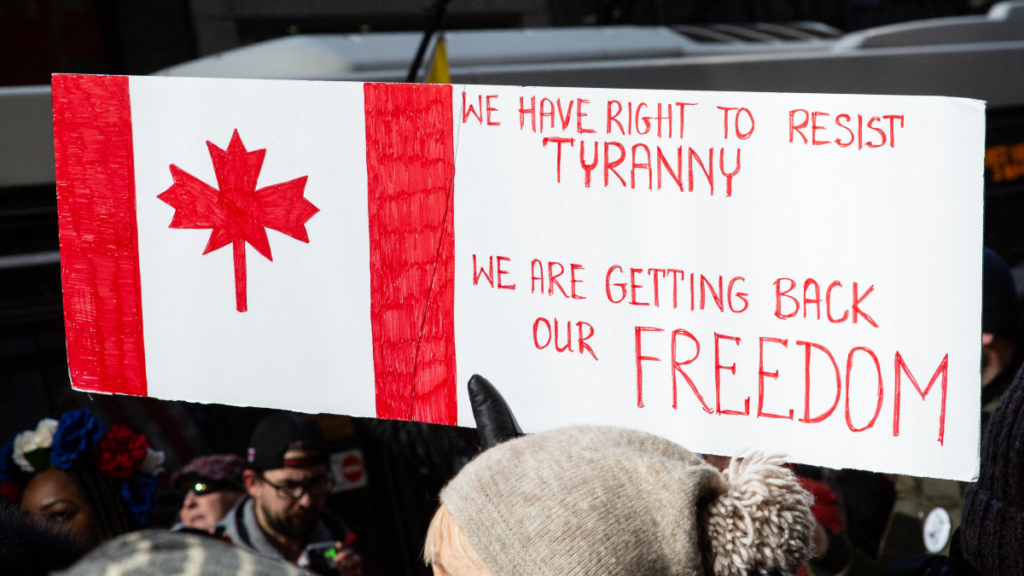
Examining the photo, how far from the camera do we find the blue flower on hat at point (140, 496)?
2.64 metres

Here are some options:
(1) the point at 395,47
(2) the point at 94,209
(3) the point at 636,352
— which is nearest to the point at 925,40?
(1) the point at 395,47

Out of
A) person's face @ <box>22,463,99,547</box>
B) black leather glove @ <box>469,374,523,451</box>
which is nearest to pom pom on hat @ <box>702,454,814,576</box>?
black leather glove @ <box>469,374,523,451</box>

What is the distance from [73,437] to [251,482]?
0.64m

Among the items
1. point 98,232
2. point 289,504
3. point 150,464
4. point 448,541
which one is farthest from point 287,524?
point 448,541

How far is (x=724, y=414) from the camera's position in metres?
1.58

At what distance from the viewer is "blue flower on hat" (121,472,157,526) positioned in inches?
104

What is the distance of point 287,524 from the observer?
301cm

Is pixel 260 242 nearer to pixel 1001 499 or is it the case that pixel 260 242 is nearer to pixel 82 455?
pixel 82 455

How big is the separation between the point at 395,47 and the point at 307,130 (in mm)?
2116

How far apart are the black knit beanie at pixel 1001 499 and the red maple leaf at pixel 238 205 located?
1.33 meters

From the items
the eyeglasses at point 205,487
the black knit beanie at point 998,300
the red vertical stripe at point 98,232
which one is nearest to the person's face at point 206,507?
the eyeglasses at point 205,487

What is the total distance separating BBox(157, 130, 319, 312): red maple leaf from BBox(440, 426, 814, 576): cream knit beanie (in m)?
0.99

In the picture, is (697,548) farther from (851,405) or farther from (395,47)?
(395,47)

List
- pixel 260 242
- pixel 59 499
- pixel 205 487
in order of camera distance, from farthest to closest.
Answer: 1. pixel 205 487
2. pixel 59 499
3. pixel 260 242
